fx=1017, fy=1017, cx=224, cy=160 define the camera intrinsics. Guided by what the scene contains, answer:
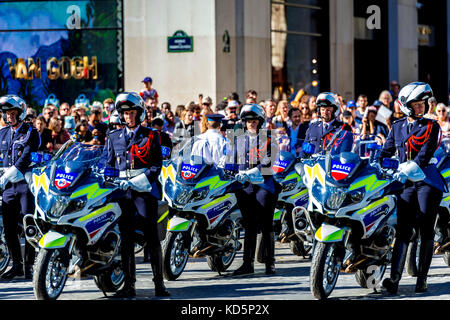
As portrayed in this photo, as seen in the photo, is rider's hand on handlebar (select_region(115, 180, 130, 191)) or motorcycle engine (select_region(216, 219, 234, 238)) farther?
motorcycle engine (select_region(216, 219, 234, 238))

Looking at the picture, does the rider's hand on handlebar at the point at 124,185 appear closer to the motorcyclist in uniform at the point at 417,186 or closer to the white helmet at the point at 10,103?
the white helmet at the point at 10,103

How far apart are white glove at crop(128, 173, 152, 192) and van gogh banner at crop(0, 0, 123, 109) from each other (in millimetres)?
14500

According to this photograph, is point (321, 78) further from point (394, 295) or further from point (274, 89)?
point (394, 295)

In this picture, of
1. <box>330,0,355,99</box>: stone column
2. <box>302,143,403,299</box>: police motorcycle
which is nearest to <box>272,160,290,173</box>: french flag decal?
<box>302,143,403,299</box>: police motorcycle

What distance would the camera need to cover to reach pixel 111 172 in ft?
30.3

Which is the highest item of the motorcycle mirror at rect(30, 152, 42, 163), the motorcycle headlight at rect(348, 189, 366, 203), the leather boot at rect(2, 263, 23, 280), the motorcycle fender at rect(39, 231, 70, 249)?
the motorcycle mirror at rect(30, 152, 42, 163)

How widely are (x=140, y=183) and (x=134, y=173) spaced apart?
19 cm

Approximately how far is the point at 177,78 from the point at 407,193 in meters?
13.9

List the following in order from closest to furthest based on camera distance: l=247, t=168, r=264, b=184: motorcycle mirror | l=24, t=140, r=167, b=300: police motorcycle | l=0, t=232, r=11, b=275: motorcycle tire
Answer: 1. l=24, t=140, r=167, b=300: police motorcycle
2. l=247, t=168, r=264, b=184: motorcycle mirror
3. l=0, t=232, r=11, b=275: motorcycle tire

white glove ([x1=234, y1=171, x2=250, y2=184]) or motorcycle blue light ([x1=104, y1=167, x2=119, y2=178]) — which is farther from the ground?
motorcycle blue light ([x1=104, y1=167, x2=119, y2=178])

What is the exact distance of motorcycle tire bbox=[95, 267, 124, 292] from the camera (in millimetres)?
9555

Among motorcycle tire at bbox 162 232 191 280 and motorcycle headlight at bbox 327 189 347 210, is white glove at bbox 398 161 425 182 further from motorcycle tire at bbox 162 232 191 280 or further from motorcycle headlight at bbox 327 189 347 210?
motorcycle tire at bbox 162 232 191 280
